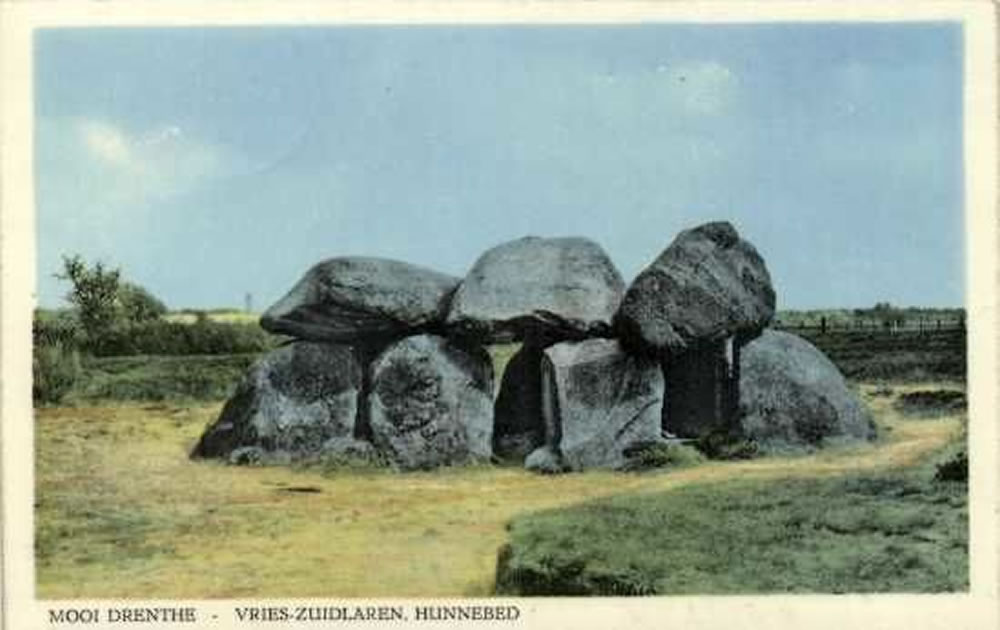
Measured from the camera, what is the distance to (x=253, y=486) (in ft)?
46.5

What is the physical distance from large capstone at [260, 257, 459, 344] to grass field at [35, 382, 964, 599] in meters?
1.25

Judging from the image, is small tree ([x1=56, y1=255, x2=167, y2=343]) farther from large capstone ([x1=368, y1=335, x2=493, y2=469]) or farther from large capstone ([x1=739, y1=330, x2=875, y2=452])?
large capstone ([x1=739, y1=330, x2=875, y2=452])

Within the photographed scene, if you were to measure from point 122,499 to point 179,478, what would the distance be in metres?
0.48

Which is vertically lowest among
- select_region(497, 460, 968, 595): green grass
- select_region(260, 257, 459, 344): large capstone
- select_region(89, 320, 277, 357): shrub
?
select_region(497, 460, 968, 595): green grass

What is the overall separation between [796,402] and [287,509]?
429 cm

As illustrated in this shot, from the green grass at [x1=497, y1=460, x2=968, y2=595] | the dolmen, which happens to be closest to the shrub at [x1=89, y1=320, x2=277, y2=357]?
the dolmen

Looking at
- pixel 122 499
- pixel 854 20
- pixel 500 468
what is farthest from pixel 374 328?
pixel 854 20

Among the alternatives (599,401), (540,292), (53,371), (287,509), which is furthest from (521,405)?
(53,371)

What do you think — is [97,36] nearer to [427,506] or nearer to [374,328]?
[374,328]

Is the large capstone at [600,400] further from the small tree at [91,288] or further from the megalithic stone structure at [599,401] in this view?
the small tree at [91,288]

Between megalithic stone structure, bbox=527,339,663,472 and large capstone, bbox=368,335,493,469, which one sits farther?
large capstone, bbox=368,335,493,469

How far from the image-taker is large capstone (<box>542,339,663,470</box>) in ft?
47.7

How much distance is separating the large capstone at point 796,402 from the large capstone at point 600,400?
767mm

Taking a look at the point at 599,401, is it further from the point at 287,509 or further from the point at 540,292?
the point at 287,509
